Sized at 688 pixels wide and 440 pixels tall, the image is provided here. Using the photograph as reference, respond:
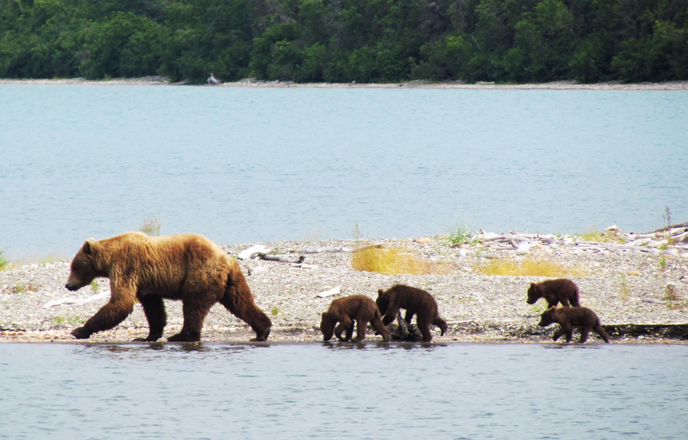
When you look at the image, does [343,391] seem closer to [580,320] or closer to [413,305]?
[413,305]

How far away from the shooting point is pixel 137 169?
42.1 m

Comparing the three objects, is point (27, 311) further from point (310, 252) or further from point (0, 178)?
point (0, 178)

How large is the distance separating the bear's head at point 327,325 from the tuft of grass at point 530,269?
4.39m

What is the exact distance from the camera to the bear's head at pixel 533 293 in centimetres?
1136

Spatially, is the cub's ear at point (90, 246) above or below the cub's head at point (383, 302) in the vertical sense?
above

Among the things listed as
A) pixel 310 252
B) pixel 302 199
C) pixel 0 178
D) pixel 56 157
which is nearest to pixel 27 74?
pixel 56 157

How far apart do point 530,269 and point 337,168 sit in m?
27.7

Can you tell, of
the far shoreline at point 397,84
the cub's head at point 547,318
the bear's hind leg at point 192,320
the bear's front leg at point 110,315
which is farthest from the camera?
the far shoreline at point 397,84

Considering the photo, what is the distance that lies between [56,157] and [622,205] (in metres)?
28.0

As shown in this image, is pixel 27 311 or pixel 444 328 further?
pixel 27 311

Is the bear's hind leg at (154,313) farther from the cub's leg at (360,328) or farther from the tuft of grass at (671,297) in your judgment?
the tuft of grass at (671,297)

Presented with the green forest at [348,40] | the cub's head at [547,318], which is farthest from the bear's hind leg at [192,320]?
the green forest at [348,40]

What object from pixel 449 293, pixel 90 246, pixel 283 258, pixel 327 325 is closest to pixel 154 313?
pixel 90 246

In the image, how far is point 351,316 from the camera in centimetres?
1035
